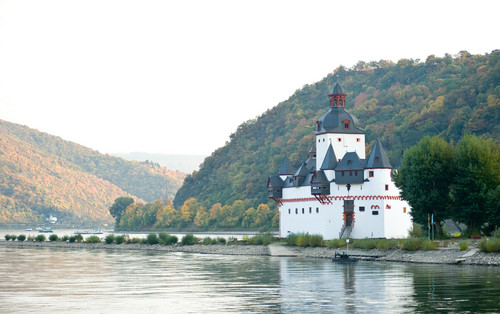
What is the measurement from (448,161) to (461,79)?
352ft

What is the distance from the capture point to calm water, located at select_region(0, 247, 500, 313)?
38844 millimetres

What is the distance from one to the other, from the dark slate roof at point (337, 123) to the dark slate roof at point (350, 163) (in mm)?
5267

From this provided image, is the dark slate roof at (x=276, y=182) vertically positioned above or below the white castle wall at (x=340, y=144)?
below

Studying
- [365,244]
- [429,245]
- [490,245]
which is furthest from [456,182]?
[490,245]

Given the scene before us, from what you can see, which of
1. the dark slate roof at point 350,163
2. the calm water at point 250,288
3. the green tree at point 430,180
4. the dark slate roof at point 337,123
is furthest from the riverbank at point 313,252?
the dark slate roof at point 337,123

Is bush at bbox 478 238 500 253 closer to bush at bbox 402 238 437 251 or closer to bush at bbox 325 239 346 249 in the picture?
bush at bbox 402 238 437 251

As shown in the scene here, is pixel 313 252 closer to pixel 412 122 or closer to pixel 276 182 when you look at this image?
pixel 276 182

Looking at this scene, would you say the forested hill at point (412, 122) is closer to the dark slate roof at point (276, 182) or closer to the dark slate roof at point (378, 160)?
the dark slate roof at point (276, 182)

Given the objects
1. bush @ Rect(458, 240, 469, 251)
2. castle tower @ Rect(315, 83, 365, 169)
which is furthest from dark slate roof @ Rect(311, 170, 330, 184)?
bush @ Rect(458, 240, 469, 251)

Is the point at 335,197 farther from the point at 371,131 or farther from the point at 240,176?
the point at 240,176

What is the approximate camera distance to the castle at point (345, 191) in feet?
294

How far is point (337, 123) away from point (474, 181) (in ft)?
88.4

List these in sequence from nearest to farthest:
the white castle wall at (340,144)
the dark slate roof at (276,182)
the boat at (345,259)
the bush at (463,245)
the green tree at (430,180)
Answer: the bush at (463,245)
the boat at (345,259)
the green tree at (430,180)
the white castle wall at (340,144)
the dark slate roof at (276,182)

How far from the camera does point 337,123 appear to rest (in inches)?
3819
